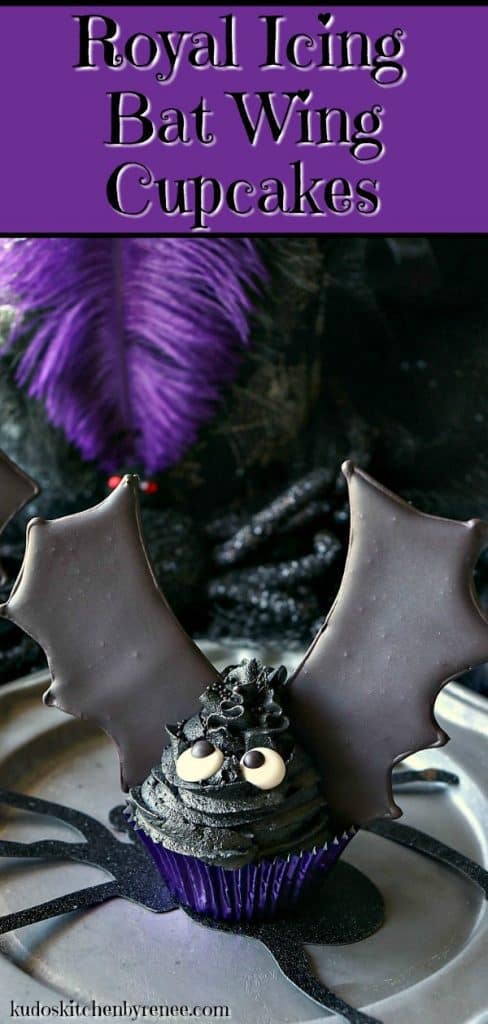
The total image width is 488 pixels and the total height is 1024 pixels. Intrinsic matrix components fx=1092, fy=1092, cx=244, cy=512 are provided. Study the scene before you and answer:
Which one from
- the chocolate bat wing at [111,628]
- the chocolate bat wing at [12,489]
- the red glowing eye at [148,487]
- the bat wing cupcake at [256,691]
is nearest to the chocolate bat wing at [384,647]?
the bat wing cupcake at [256,691]

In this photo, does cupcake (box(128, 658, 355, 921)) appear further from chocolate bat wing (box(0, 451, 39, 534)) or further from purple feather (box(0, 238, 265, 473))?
purple feather (box(0, 238, 265, 473))

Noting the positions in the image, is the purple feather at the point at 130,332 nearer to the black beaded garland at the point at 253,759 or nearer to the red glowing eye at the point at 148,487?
the red glowing eye at the point at 148,487

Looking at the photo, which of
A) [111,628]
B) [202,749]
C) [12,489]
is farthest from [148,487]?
[202,749]

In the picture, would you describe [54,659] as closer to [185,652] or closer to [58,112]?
[185,652]

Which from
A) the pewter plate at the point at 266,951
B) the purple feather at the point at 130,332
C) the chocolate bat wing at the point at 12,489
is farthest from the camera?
the purple feather at the point at 130,332

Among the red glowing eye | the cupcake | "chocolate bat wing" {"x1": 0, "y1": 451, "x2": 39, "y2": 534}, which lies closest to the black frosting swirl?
the cupcake

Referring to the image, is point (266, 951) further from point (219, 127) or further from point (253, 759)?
point (219, 127)
